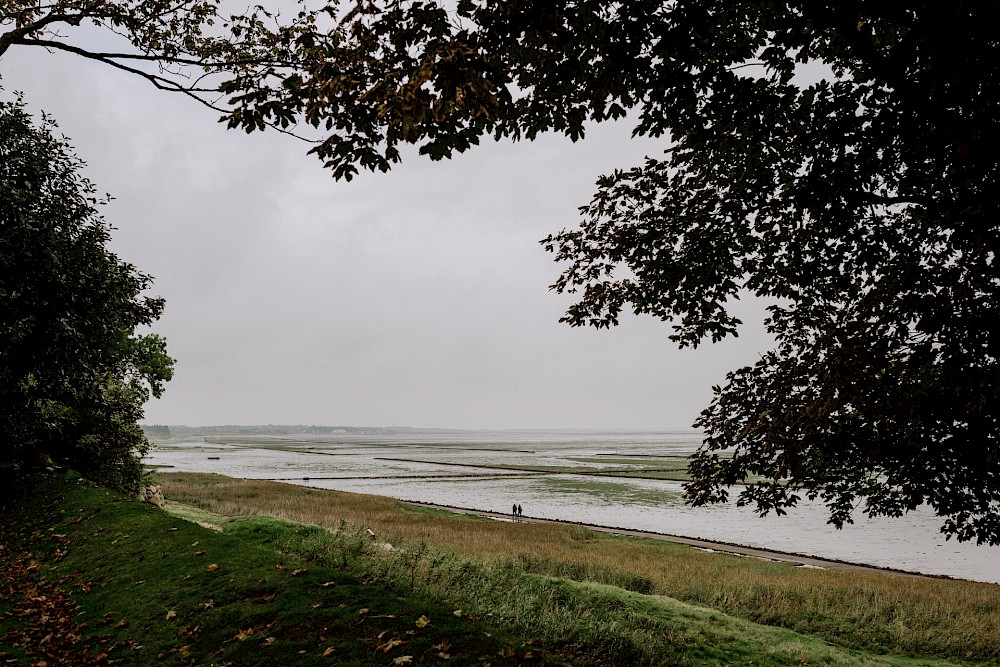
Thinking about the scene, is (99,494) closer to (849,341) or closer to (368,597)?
(368,597)

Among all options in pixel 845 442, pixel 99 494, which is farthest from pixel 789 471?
pixel 99 494

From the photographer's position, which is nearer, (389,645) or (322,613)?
(389,645)

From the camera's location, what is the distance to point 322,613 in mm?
8133

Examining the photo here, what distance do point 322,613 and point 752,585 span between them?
14.3 meters

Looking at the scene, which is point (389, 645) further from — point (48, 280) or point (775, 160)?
point (48, 280)

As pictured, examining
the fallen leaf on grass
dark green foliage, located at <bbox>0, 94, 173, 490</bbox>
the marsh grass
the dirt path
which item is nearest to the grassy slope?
the fallen leaf on grass

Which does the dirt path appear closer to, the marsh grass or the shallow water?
the shallow water

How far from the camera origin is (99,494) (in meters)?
17.7

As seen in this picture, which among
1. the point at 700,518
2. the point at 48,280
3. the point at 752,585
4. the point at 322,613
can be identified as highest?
the point at 48,280

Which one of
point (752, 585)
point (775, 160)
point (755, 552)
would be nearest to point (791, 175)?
point (775, 160)

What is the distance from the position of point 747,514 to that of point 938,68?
159 feet

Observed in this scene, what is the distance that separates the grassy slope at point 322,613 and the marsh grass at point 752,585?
33.9 inches

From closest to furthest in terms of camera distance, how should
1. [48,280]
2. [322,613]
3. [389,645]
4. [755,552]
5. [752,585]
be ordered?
[389,645] < [322,613] < [48,280] < [752,585] < [755,552]

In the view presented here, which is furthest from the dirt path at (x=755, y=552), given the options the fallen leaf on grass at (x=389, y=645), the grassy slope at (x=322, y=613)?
the fallen leaf on grass at (x=389, y=645)
